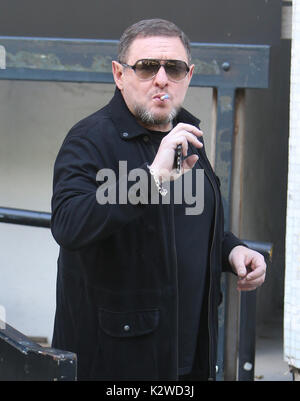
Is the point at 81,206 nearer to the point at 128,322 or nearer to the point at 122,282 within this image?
the point at 122,282

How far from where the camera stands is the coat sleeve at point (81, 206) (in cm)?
221

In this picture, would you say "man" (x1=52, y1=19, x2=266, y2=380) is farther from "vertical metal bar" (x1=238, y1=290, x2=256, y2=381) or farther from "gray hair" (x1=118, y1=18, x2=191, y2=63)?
"vertical metal bar" (x1=238, y1=290, x2=256, y2=381)

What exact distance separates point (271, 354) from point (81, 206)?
409cm

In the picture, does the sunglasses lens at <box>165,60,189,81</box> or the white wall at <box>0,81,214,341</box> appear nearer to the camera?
the sunglasses lens at <box>165,60,189,81</box>

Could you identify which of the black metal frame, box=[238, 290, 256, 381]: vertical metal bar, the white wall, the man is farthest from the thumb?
the white wall

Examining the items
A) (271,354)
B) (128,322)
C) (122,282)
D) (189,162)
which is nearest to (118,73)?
(189,162)

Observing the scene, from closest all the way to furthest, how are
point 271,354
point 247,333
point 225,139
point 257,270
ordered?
point 257,270 → point 247,333 → point 225,139 → point 271,354

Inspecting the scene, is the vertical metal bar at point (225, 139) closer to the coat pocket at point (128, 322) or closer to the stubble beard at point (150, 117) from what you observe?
the stubble beard at point (150, 117)

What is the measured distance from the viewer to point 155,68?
8.22ft

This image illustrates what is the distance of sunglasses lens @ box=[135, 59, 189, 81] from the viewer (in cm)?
250

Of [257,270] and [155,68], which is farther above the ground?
[155,68]

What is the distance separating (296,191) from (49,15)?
169 centimetres

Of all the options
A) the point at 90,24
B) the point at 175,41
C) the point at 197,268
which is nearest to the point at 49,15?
the point at 90,24

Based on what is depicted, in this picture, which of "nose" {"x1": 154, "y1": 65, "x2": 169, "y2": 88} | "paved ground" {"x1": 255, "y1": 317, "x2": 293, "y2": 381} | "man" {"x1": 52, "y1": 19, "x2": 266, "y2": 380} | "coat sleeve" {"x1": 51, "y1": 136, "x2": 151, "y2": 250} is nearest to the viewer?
"coat sleeve" {"x1": 51, "y1": 136, "x2": 151, "y2": 250}
